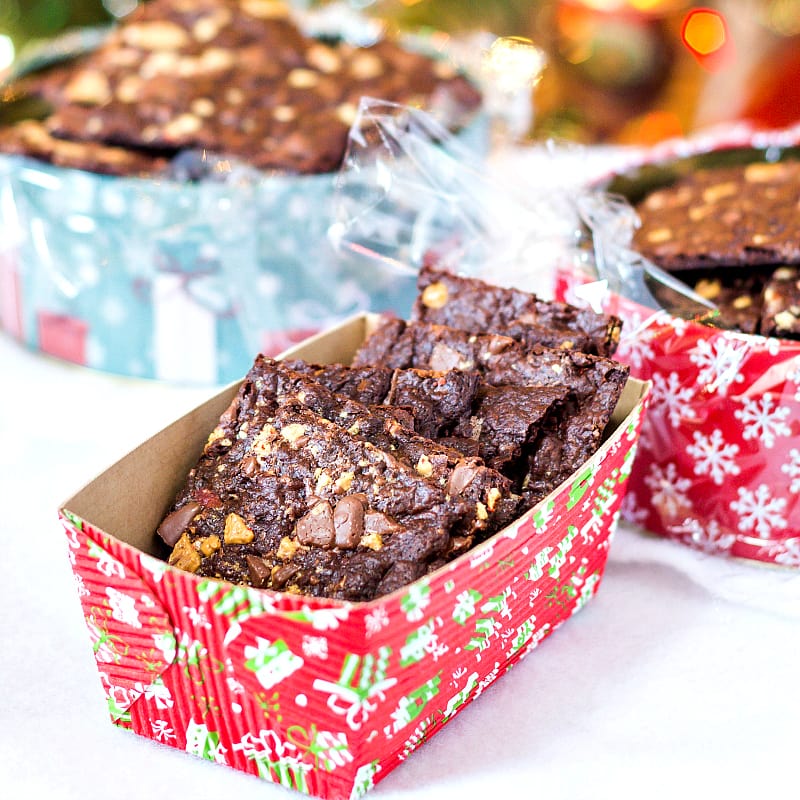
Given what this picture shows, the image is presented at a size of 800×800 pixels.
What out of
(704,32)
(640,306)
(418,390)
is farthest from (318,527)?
(704,32)

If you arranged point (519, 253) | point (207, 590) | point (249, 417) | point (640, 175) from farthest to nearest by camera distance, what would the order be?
point (640, 175), point (519, 253), point (249, 417), point (207, 590)

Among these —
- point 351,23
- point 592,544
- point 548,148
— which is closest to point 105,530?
point 592,544

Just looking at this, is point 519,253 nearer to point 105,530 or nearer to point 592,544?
point 592,544

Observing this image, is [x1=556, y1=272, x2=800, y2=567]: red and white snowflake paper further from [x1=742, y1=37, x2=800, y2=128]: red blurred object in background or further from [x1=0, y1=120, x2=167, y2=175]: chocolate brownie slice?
[x1=742, y1=37, x2=800, y2=128]: red blurred object in background

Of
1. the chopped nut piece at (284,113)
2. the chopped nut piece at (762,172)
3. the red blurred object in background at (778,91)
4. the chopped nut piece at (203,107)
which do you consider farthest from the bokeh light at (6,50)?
the red blurred object in background at (778,91)

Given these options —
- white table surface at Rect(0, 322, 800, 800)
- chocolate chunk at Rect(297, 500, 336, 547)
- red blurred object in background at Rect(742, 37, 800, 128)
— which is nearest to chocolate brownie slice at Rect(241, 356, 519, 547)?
chocolate chunk at Rect(297, 500, 336, 547)

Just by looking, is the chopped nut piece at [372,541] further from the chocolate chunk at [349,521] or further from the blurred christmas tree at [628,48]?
the blurred christmas tree at [628,48]

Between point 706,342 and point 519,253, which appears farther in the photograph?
point 519,253
